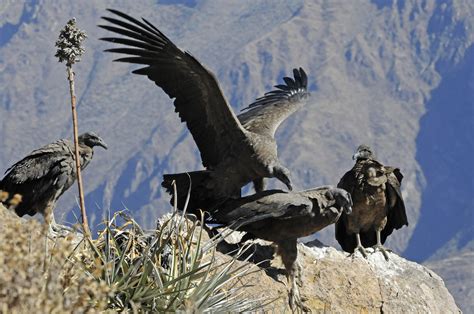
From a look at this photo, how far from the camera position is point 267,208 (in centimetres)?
1202

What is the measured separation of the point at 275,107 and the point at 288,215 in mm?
5372

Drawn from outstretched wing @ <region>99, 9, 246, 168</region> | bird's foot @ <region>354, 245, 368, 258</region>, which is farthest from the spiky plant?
outstretched wing @ <region>99, 9, 246, 168</region>

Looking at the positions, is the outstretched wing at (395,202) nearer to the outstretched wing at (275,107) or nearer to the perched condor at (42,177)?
the outstretched wing at (275,107)

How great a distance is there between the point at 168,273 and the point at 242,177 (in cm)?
505

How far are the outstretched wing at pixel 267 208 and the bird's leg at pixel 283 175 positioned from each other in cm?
110

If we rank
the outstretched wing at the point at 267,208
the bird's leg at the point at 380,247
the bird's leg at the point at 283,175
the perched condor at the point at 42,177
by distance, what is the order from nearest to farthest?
the outstretched wing at the point at 267,208, the bird's leg at the point at 283,175, the bird's leg at the point at 380,247, the perched condor at the point at 42,177

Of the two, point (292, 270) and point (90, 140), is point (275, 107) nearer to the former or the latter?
point (90, 140)

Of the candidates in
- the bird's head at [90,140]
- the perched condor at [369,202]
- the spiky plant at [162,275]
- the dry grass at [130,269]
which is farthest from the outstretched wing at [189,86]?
the spiky plant at [162,275]

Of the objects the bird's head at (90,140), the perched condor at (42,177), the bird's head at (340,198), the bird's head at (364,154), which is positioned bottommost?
the bird's head at (340,198)

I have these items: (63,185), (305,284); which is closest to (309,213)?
(305,284)

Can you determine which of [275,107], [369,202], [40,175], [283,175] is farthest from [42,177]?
[369,202]

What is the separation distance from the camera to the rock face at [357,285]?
11992 millimetres

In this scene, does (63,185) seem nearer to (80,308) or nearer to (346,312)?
(346,312)

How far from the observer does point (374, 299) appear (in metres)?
12.2
